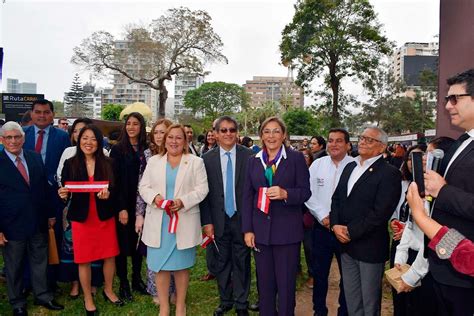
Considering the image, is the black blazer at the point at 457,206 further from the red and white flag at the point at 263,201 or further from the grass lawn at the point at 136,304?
the grass lawn at the point at 136,304

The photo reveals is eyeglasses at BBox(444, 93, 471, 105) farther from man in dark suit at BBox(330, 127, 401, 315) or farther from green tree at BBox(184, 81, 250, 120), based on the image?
green tree at BBox(184, 81, 250, 120)

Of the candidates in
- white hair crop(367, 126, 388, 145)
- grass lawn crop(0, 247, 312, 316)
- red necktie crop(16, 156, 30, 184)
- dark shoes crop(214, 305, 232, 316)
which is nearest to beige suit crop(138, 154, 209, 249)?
dark shoes crop(214, 305, 232, 316)

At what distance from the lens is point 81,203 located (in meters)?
4.15

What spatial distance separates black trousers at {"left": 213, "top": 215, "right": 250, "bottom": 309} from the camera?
430 cm

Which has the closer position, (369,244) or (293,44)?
(369,244)

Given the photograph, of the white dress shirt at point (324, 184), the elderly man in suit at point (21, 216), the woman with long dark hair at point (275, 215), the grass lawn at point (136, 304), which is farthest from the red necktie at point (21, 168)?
the white dress shirt at point (324, 184)

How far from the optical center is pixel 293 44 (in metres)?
22.6

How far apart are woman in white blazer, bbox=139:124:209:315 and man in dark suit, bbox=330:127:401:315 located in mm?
1395

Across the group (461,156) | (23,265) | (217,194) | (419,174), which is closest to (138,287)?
(23,265)

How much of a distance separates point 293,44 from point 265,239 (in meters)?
20.5

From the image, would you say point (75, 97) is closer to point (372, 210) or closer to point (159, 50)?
point (159, 50)

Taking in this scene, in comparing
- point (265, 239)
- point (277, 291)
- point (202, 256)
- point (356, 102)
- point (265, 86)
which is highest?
point (265, 86)

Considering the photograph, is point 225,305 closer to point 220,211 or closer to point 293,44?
point 220,211

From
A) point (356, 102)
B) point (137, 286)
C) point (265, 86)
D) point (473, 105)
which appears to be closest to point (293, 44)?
point (356, 102)
